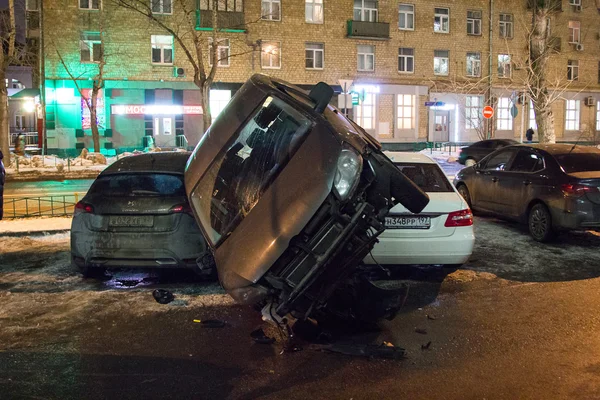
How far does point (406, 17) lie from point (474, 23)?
5.29 metres

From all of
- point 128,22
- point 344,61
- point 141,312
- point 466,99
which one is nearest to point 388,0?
point 344,61

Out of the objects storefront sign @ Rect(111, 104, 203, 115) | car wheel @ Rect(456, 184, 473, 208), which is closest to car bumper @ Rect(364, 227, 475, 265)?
car wheel @ Rect(456, 184, 473, 208)

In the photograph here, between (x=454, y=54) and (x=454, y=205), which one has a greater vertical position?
(x=454, y=54)

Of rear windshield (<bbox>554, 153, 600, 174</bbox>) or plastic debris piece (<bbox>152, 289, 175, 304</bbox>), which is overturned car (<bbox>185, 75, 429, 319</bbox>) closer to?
plastic debris piece (<bbox>152, 289, 175, 304</bbox>)

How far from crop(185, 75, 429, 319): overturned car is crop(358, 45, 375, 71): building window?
3566 cm

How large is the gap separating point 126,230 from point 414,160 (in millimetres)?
3634

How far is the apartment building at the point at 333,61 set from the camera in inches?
1382

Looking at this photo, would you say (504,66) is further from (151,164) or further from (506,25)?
(151,164)

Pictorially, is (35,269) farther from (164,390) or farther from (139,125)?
(139,125)

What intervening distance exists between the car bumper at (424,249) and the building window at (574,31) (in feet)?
145

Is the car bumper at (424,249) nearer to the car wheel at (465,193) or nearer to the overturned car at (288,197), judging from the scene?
the overturned car at (288,197)

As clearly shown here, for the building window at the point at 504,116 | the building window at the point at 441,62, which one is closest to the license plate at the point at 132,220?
the building window at the point at 441,62

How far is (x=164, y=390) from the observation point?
4129 millimetres

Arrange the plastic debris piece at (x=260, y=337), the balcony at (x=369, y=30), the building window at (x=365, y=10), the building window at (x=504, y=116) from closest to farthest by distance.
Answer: the plastic debris piece at (x=260, y=337)
the balcony at (x=369, y=30)
the building window at (x=365, y=10)
the building window at (x=504, y=116)
